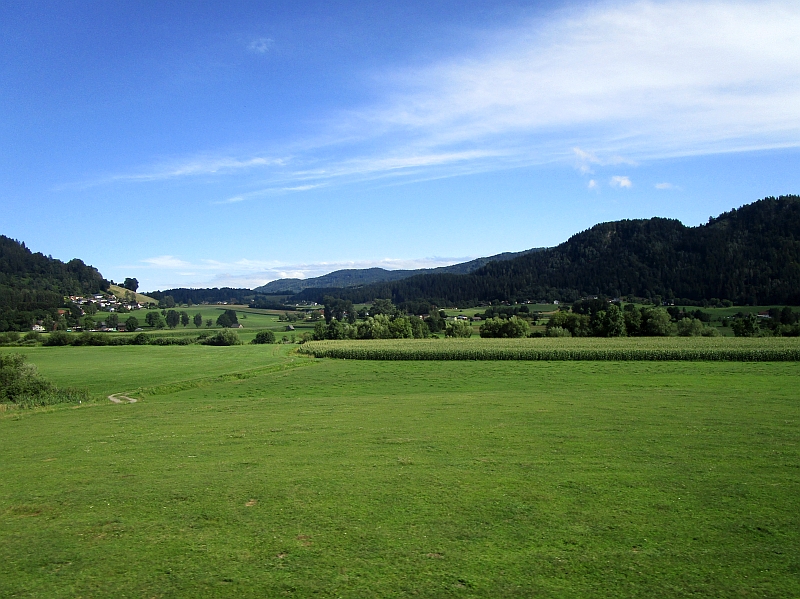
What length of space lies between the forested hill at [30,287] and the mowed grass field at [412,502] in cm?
11579

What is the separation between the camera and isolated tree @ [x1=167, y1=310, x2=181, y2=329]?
148m

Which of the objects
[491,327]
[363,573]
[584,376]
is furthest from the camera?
[491,327]

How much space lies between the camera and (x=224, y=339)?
10681 centimetres

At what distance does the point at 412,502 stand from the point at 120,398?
114 ft

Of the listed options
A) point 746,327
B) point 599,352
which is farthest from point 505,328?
point 599,352

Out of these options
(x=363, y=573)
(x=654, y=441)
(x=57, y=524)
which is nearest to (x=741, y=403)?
(x=654, y=441)

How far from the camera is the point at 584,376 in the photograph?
1826 inches

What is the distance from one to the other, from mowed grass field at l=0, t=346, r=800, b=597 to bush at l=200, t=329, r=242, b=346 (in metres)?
78.6

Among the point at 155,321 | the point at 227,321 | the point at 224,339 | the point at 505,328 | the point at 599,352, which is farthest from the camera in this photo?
the point at 227,321

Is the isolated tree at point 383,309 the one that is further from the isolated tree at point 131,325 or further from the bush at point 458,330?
the isolated tree at point 131,325

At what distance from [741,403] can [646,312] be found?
7077 cm

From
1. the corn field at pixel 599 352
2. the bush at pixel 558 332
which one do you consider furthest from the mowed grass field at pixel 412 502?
the bush at pixel 558 332

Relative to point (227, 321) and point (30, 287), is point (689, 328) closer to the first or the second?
point (227, 321)

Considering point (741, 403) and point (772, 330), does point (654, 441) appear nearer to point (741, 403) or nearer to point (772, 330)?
point (741, 403)
